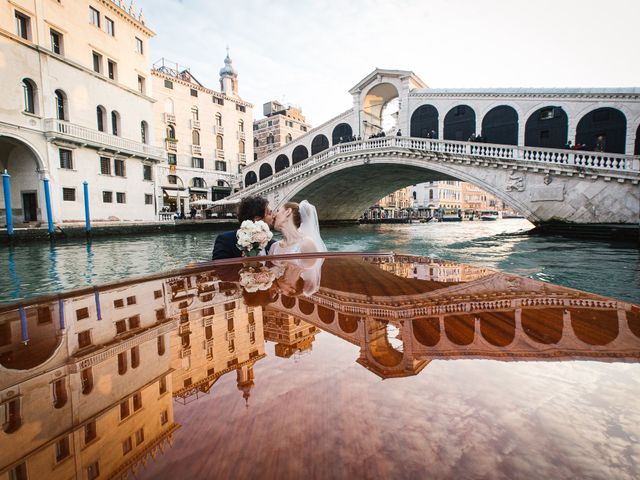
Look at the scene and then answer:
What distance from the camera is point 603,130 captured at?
13180 millimetres

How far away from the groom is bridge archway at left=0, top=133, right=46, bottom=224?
46.8ft

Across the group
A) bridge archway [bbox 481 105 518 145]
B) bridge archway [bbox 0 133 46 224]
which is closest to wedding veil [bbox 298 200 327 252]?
bridge archway [bbox 0 133 46 224]

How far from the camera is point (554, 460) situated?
49 centimetres

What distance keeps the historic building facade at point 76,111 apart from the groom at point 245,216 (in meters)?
11.6

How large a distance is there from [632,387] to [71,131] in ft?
58.4

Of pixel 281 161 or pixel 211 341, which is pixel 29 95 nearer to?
pixel 281 161

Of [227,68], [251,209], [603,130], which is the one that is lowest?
[251,209]

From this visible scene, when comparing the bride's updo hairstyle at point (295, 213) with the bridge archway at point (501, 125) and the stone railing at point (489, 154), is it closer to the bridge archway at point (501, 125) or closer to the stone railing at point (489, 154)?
the stone railing at point (489, 154)

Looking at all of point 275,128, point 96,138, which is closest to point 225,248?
point 96,138

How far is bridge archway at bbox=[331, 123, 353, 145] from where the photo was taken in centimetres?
2103

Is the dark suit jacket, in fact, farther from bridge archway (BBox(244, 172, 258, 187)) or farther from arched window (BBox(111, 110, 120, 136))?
Result: bridge archway (BBox(244, 172, 258, 187))

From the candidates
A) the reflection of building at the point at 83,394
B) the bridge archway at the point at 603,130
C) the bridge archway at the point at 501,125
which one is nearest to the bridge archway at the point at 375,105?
the bridge archway at the point at 501,125

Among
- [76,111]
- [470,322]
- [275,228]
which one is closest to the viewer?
[470,322]

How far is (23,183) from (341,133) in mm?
16011
